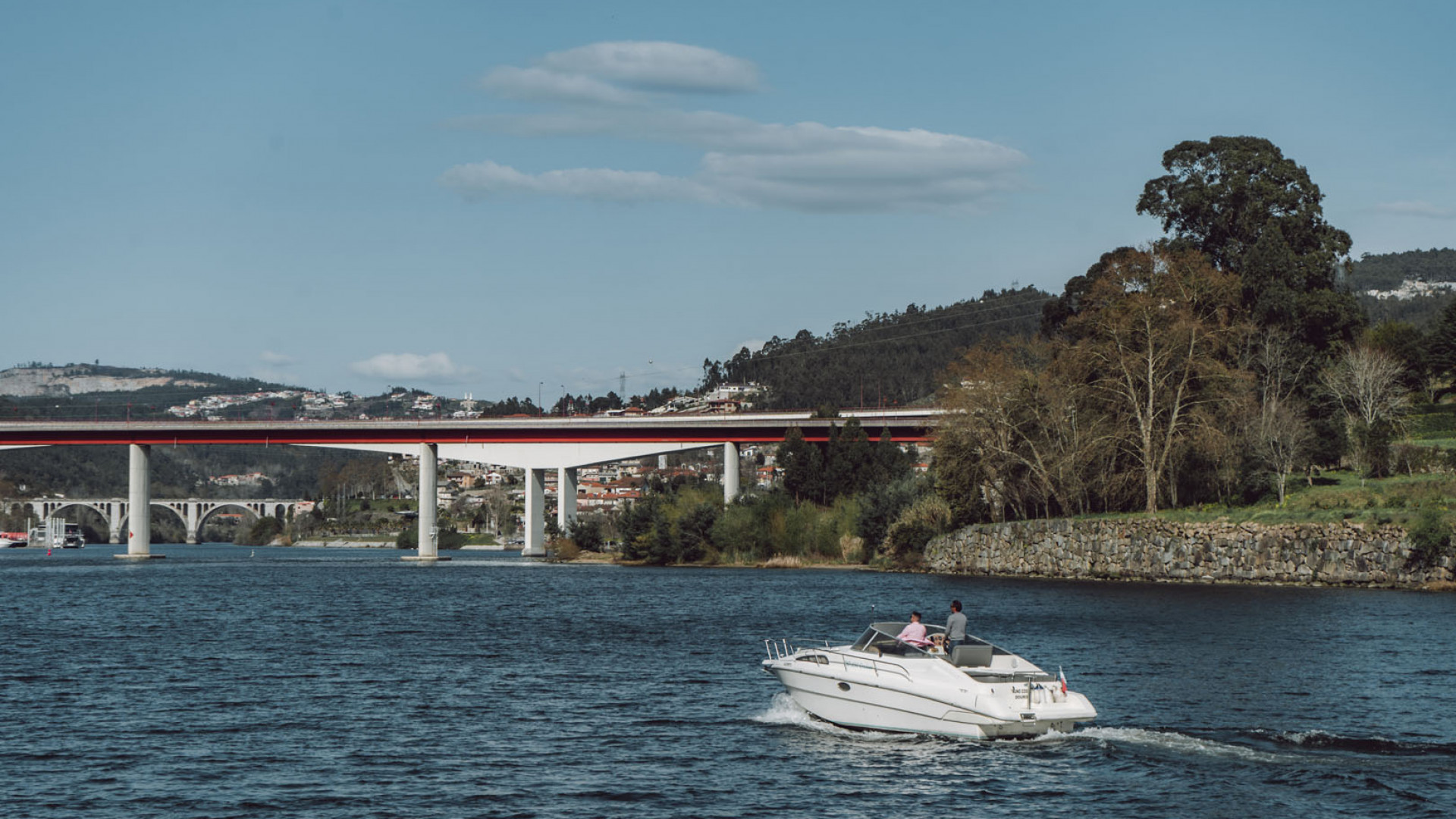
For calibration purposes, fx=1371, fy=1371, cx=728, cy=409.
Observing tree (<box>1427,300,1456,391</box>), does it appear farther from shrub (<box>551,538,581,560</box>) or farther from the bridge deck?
shrub (<box>551,538,581,560</box>)

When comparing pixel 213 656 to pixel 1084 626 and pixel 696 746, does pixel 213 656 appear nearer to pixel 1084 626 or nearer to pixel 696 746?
pixel 696 746

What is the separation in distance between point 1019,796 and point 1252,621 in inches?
1100

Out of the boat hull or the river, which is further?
the boat hull

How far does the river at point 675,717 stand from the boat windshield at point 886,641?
1.77 metres

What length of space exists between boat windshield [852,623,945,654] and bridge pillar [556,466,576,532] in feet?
293

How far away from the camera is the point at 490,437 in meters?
117

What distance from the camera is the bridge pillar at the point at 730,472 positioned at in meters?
108

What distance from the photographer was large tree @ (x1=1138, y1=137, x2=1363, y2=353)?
8025 centimetres

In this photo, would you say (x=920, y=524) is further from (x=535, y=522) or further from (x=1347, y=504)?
(x=535, y=522)

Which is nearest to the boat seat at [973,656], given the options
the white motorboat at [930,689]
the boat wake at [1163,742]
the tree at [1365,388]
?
the white motorboat at [930,689]

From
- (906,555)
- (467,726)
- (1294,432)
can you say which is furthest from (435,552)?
(467,726)

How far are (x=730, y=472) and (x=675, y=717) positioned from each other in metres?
80.3

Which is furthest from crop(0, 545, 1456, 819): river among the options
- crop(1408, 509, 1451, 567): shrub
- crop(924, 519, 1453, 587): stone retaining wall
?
crop(924, 519, 1453, 587): stone retaining wall

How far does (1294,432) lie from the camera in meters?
69.8
